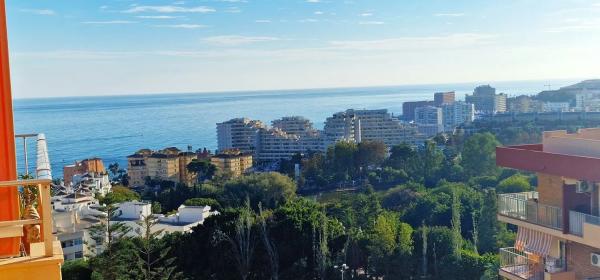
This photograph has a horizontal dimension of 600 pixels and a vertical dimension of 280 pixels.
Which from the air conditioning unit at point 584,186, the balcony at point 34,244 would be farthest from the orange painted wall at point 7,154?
the air conditioning unit at point 584,186

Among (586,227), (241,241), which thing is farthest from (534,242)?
(241,241)

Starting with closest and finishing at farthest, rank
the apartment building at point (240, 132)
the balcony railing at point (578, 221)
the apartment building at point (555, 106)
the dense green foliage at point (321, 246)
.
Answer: the balcony railing at point (578, 221), the dense green foliage at point (321, 246), the apartment building at point (240, 132), the apartment building at point (555, 106)

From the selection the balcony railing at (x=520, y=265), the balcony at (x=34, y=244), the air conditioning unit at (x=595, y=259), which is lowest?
the balcony railing at (x=520, y=265)

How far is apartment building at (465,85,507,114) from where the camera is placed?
9362cm

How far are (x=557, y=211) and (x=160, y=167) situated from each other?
39.7 metres

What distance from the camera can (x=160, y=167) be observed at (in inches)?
1750

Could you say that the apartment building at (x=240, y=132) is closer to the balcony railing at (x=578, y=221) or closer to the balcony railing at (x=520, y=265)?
the balcony railing at (x=520, y=265)

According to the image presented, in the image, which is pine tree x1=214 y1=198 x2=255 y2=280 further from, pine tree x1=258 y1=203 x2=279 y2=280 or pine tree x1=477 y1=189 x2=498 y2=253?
pine tree x1=477 y1=189 x2=498 y2=253

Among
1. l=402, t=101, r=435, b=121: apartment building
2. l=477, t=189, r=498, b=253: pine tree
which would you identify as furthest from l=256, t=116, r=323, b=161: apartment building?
l=402, t=101, r=435, b=121: apartment building

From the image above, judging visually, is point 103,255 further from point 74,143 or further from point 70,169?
point 74,143

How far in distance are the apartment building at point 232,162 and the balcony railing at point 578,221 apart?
117 ft

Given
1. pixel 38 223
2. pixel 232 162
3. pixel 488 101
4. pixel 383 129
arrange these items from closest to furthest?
1. pixel 38 223
2. pixel 232 162
3. pixel 383 129
4. pixel 488 101

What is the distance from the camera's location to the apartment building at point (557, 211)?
21.7 ft

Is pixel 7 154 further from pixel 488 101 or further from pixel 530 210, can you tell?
pixel 488 101
